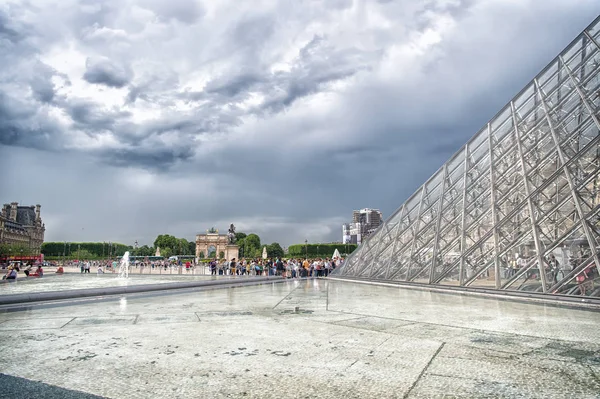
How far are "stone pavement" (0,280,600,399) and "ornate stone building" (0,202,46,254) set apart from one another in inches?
5356

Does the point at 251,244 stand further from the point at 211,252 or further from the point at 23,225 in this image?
the point at 23,225

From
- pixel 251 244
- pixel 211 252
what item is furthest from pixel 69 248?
pixel 251 244

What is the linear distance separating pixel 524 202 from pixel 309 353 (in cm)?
1119

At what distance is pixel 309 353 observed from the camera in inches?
190

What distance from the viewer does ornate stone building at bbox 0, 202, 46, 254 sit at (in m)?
123

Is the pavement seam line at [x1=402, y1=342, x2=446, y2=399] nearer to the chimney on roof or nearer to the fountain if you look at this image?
the fountain

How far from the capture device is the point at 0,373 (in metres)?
4.02

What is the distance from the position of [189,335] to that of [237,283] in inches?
555

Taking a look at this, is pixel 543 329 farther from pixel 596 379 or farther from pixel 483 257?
pixel 483 257

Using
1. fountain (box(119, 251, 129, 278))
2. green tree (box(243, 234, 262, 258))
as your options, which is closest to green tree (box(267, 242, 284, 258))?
green tree (box(243, 234, 262, 258))

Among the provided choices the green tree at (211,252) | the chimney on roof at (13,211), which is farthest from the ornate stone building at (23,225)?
the green tree at (211,252)

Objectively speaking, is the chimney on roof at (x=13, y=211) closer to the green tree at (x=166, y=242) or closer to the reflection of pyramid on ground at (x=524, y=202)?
the green tree at (x=166, y=242)

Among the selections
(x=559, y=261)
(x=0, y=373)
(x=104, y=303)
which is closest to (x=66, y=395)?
(x=0, y=373)

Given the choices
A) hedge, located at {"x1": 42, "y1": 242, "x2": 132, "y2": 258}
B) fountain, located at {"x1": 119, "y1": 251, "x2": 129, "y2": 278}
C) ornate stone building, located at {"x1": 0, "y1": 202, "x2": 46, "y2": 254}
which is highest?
ornate stone building, located at {"x1": 0, "y1": 202, "x2": 46, "y2": 254}
